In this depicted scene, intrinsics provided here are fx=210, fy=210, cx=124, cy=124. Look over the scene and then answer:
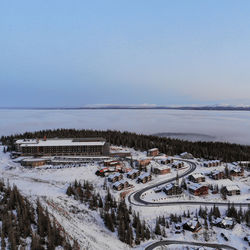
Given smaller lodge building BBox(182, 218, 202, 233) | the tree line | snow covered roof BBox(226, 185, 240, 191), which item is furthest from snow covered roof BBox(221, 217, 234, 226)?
the tree line

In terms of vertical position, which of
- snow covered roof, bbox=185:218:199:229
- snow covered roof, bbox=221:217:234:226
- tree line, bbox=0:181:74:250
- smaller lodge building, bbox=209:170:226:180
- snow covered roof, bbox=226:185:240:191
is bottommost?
snow covered roof, bbox=221:217:234:226

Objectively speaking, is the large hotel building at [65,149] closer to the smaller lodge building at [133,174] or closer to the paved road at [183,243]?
the smaller lodge building at [133,174]

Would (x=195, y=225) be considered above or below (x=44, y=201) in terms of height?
below

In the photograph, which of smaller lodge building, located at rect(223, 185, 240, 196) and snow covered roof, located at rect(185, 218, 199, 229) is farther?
smaller lodge building, located at rect(223, 185, 240, 196)

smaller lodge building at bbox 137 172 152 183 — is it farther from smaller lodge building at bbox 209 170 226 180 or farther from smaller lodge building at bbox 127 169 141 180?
smaller lodge building at bbox 209 170 226 180

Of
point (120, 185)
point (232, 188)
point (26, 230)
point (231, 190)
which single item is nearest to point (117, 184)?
point (120, 185)

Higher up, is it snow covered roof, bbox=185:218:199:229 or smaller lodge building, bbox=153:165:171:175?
smaller lodge building, bbox=153:165:171:175

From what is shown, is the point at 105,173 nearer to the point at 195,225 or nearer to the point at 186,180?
the point at 186,180

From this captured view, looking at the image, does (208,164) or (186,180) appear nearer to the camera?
(186,180)

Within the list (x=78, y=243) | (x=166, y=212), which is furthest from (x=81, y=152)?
(x=78, y=243)
